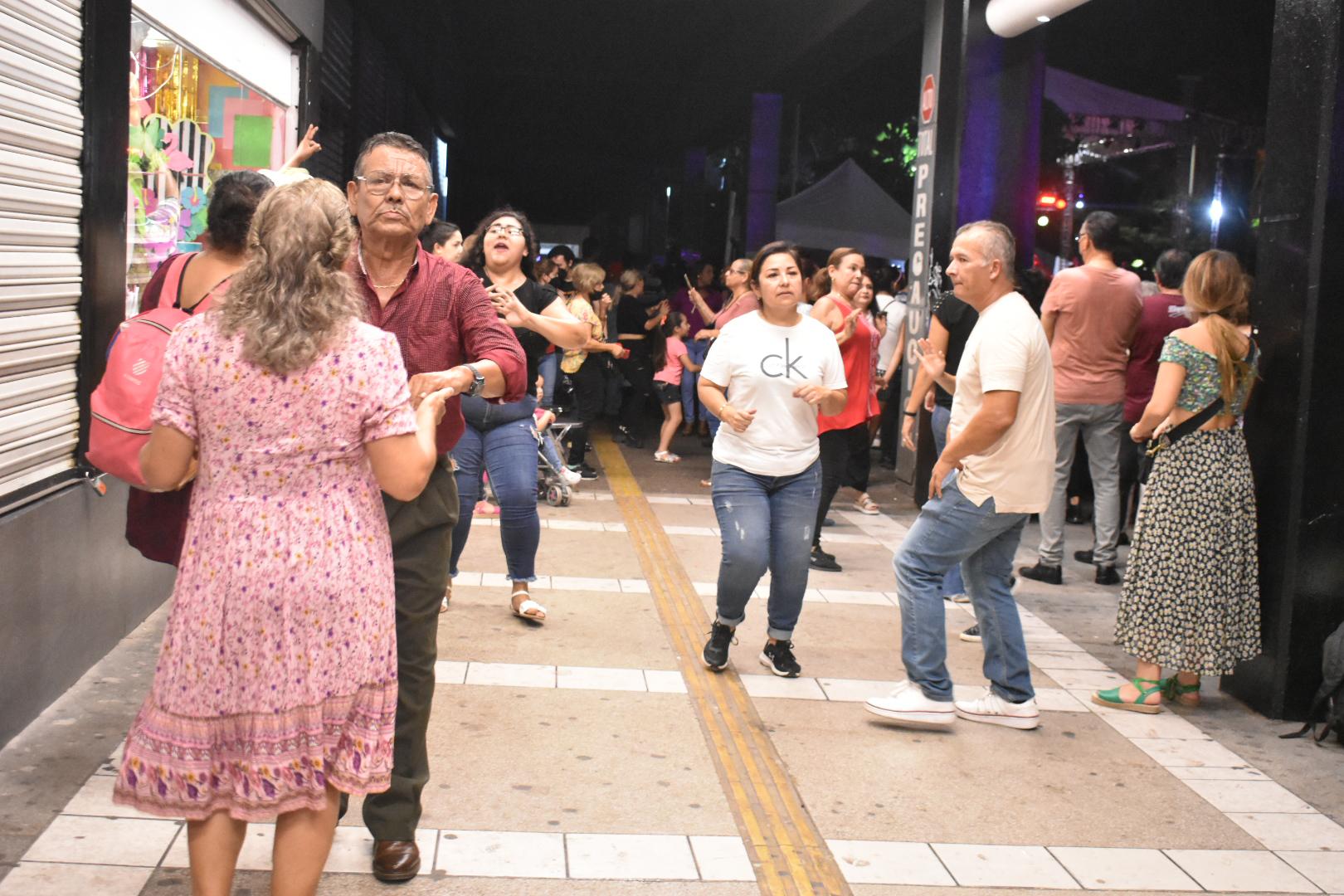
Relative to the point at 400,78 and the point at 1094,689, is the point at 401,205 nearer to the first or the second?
the point at 1094,689

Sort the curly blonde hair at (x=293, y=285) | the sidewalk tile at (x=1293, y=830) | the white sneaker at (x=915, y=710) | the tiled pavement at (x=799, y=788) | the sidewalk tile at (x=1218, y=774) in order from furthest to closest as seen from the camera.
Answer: the white sneaker at (x=915, y=710)
the sidewalk tile at (x=1218, y=774)
the sidewalk tile at (x=1293, y=830)
the tiled pavement at (x=799, y=788)
the curly blonde hair at (x=293, y=285)

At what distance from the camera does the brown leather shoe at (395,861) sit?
3.76 m

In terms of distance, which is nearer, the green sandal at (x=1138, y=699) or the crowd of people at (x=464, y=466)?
the crowd of people at (x=464, y=466)

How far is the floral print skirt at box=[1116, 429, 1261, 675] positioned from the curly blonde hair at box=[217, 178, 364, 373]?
4.02 m

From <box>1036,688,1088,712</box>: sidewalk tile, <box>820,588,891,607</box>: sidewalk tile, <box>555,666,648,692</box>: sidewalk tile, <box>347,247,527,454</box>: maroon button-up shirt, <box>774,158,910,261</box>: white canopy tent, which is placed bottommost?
<box>1036,688,1088,712</box>: sidewalk tile

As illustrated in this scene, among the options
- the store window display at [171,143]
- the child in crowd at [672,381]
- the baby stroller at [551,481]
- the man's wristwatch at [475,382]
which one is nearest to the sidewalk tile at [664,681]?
the man's wristwatch at [475,382]

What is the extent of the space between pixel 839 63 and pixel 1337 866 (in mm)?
14743

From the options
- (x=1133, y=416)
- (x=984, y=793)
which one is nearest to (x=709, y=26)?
(x=1133, y=416)

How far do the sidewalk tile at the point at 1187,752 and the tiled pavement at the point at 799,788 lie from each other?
0.04 ft

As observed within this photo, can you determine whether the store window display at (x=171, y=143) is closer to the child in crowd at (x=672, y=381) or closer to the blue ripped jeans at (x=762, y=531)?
the blue ripped jeans at (x=762, y=531)

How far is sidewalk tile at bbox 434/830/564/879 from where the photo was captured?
3880 mm

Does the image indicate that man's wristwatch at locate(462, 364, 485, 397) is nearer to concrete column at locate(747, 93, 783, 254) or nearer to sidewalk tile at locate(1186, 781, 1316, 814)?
sidewalk tile at locate(1186, 781, 1316, 814)

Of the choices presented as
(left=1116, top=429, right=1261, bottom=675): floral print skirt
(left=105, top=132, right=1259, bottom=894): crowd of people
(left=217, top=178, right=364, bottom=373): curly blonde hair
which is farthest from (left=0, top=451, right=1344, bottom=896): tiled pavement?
(left=217, top=178, right=364, bottom=373): curly blonde hair

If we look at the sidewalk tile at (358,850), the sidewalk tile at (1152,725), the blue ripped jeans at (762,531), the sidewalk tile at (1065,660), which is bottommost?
the sidewalk tile at (358,850)
